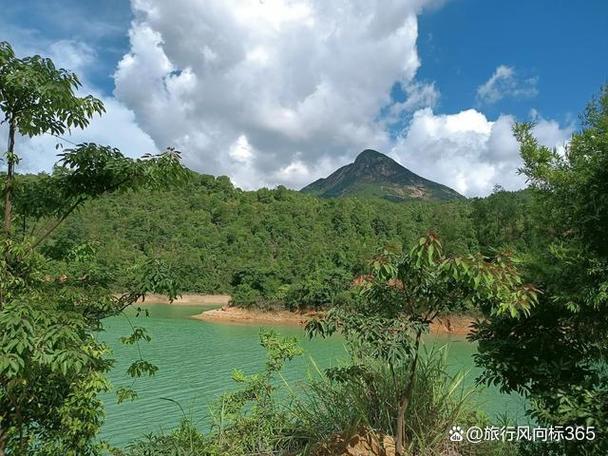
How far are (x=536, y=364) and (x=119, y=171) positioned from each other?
333 cm

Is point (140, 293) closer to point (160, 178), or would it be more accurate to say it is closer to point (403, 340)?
point (160, 178)

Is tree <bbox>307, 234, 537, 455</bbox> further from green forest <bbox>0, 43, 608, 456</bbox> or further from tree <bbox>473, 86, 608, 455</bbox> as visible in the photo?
tree <bbox>473, 86, 608, 455</bbox>

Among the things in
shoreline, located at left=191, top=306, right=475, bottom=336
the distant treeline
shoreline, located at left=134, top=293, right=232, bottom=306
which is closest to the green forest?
shoreline, located at left=191, top=306, right=475, bottom=336

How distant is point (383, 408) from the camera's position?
431 centimetres

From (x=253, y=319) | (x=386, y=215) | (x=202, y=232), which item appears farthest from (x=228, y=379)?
(x=386, y=215)

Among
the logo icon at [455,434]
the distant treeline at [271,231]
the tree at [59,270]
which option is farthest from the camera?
the distant treeline at [271,231]

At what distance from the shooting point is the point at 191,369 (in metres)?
17.1

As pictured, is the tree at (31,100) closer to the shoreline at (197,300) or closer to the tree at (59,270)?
the tree at (59,270)

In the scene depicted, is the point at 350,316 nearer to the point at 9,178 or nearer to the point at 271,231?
the point at 9,178

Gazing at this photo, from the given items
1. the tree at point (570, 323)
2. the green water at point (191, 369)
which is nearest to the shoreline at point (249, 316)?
the green water at point (191, 369)

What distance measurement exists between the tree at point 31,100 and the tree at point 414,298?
222cm

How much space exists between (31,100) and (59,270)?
1307 mm

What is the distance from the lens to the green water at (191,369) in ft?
33.0

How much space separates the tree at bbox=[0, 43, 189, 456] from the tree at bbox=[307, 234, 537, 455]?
1.35 m
